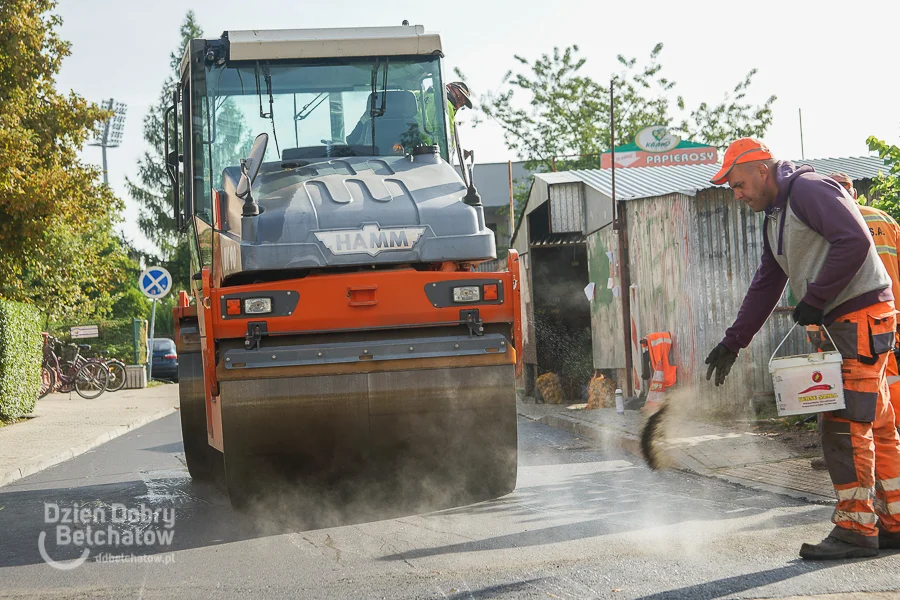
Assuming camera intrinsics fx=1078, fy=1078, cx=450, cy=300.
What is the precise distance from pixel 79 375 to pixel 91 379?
0.27 m

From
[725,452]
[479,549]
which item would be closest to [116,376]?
[725,452]

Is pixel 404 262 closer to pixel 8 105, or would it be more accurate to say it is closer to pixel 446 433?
pixel 446 433

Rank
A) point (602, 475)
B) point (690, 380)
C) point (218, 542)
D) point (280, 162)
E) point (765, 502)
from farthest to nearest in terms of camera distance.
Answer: point (690, 380)
point (602, 475)
point (280, 162)
point (765, 502)
point (218, 542)

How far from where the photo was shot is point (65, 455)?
38.8 feet

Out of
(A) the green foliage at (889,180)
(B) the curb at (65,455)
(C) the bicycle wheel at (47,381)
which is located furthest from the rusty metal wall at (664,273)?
(C) the bicycle wheel at (47,381)

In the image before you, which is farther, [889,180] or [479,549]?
[889,180]

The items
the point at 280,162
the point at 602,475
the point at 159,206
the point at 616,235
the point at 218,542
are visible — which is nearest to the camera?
the point at 218,542

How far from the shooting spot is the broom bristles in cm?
685

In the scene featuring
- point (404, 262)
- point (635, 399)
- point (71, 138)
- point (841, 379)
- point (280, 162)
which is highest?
point (71, 138)

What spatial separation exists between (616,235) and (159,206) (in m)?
41.8

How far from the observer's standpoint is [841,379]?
201 inches

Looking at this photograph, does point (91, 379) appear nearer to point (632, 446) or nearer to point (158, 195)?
point (632, 446)

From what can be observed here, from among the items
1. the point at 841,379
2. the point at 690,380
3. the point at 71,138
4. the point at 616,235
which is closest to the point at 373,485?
the point at 841,379

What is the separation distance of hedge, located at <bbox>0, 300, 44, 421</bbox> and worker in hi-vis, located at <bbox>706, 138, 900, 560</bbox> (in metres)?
13.1
